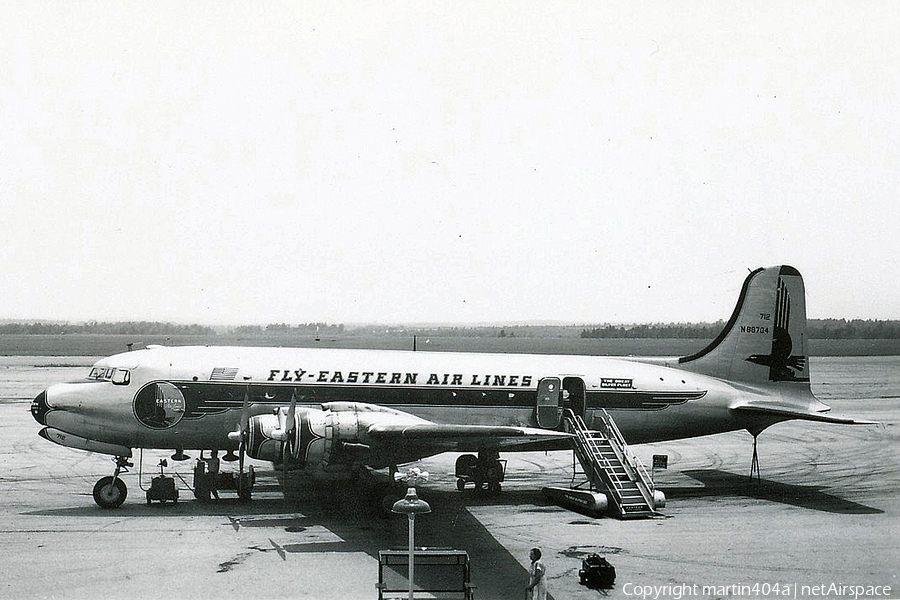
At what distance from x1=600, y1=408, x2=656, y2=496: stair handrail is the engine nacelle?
676cm

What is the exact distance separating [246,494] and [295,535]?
3.72 meters

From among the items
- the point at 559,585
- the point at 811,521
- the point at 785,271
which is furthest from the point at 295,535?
the point at 785,271

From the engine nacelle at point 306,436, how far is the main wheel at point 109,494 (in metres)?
3.44

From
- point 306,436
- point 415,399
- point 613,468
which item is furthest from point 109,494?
point 613,468

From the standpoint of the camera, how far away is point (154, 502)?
18312 millimetres

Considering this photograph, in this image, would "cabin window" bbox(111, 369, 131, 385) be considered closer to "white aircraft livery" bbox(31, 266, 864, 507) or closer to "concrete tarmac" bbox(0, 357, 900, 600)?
"white aircraft livery" bbox(31, 266, 864, 507)

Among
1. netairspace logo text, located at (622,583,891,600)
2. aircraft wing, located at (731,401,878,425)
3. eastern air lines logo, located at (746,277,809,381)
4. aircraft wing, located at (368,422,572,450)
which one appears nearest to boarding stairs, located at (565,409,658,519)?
aircraft wing, located at (368,422,572,450)

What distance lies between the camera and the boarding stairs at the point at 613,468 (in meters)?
17.7

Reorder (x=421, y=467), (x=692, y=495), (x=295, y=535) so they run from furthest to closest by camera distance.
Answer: (x=421, y=467)
(x=692, y=495)
(x=295, y=535)

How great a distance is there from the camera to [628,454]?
18906 millimetres

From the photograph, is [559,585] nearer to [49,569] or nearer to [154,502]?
[49,569]

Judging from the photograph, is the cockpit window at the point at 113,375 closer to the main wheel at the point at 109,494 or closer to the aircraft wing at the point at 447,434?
the main wheel at the point at 109,494

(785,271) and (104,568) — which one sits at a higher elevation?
(785,271)

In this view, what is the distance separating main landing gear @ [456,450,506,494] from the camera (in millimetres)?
20391
